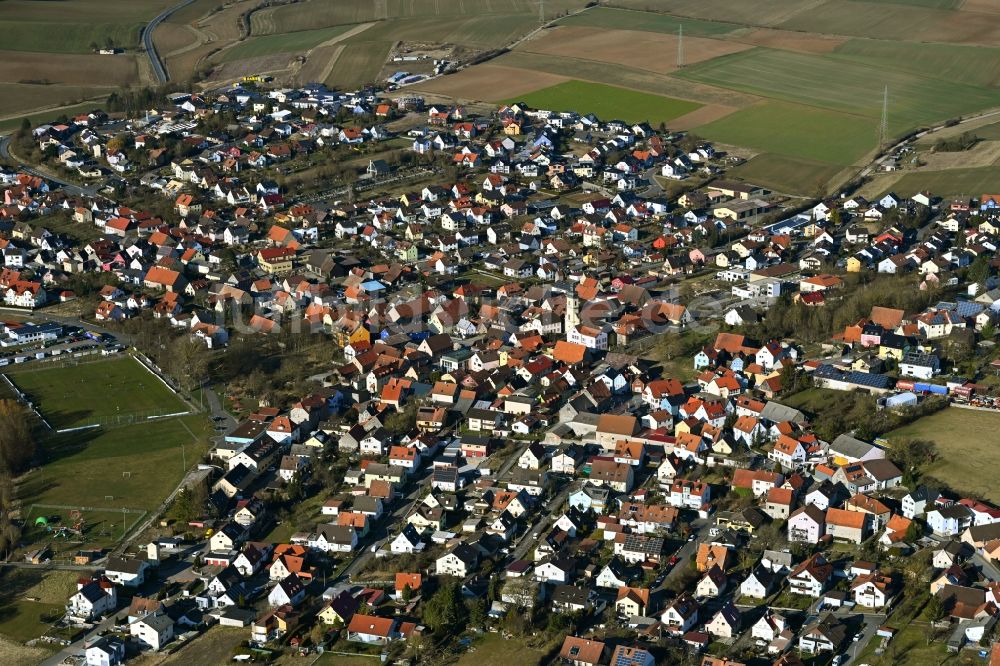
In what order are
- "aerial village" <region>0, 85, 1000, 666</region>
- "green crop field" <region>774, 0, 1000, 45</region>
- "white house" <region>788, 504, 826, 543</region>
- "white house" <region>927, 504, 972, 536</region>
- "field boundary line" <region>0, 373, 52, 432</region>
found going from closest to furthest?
"aerial village" <region>0, 85, 1000, 666</region>
"white house" <region>927, 504, 972, 536</region>
"white house" <region>788, 504, 826, 543</region>
"field boundary line" <region>0, 373, 52, 432</region>
"green crop field" <region>774, 0, 1000, 45</region>

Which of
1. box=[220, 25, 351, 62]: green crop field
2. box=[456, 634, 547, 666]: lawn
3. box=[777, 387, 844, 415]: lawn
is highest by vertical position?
box=[220, 25, 351, 62]: green crop field

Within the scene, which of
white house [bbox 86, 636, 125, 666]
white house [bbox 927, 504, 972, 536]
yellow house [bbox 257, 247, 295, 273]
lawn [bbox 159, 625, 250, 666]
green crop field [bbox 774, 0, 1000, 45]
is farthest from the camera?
green crop field [bbox 774, 0, 1000, 45]

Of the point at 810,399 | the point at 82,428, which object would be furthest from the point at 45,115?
the point at 810,399

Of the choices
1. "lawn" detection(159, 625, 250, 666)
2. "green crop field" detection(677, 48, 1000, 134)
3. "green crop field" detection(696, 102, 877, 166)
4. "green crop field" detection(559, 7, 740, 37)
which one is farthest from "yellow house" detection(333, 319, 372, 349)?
"green crop field" detection(559, 7, 740, 37)

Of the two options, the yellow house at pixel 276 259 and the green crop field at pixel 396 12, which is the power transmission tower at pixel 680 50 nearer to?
the green crop field at pixel 396 12

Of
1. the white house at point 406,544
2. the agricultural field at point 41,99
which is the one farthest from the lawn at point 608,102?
the white house at point 406,544

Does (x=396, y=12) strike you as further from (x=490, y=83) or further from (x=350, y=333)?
(x=350, y=333)

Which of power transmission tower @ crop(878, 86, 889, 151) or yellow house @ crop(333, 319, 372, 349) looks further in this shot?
power transmission tower @ crop(878, 86, 889, 151)

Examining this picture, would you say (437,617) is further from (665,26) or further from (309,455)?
(665,26)

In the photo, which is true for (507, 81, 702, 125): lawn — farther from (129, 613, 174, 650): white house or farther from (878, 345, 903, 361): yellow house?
(129, 613, 174, 650): white house
